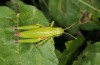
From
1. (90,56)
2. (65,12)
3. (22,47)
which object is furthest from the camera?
(65,12)

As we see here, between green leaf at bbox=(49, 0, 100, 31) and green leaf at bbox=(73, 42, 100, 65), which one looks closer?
green leaf at bbox=(73, 42, 100, 65)

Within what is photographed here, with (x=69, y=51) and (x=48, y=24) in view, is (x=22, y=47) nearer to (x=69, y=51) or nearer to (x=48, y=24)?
(x=48, y=24)

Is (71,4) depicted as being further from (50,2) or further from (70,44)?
(70,44)

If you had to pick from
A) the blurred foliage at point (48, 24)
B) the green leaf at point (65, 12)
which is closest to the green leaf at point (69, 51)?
the blurred foliage at point (48, 24)

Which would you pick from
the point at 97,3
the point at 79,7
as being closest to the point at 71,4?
the point at 79,7

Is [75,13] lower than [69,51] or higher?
higher

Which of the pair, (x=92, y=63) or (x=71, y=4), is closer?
(x=92, y=63)

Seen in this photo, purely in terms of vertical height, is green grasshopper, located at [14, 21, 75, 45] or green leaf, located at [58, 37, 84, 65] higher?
green grasshopper, located at [14, 21, 75, 45]

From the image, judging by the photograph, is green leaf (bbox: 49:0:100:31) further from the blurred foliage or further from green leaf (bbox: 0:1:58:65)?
green leaf (bbox: 0:1:58:65)

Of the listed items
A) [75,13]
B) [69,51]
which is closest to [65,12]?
[75,13]

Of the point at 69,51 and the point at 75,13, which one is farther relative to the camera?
the point at 75,13

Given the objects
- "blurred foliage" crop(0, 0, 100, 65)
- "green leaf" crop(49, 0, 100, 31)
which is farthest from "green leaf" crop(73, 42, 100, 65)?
"green leaf" crop(49, 0, 100, 31)
